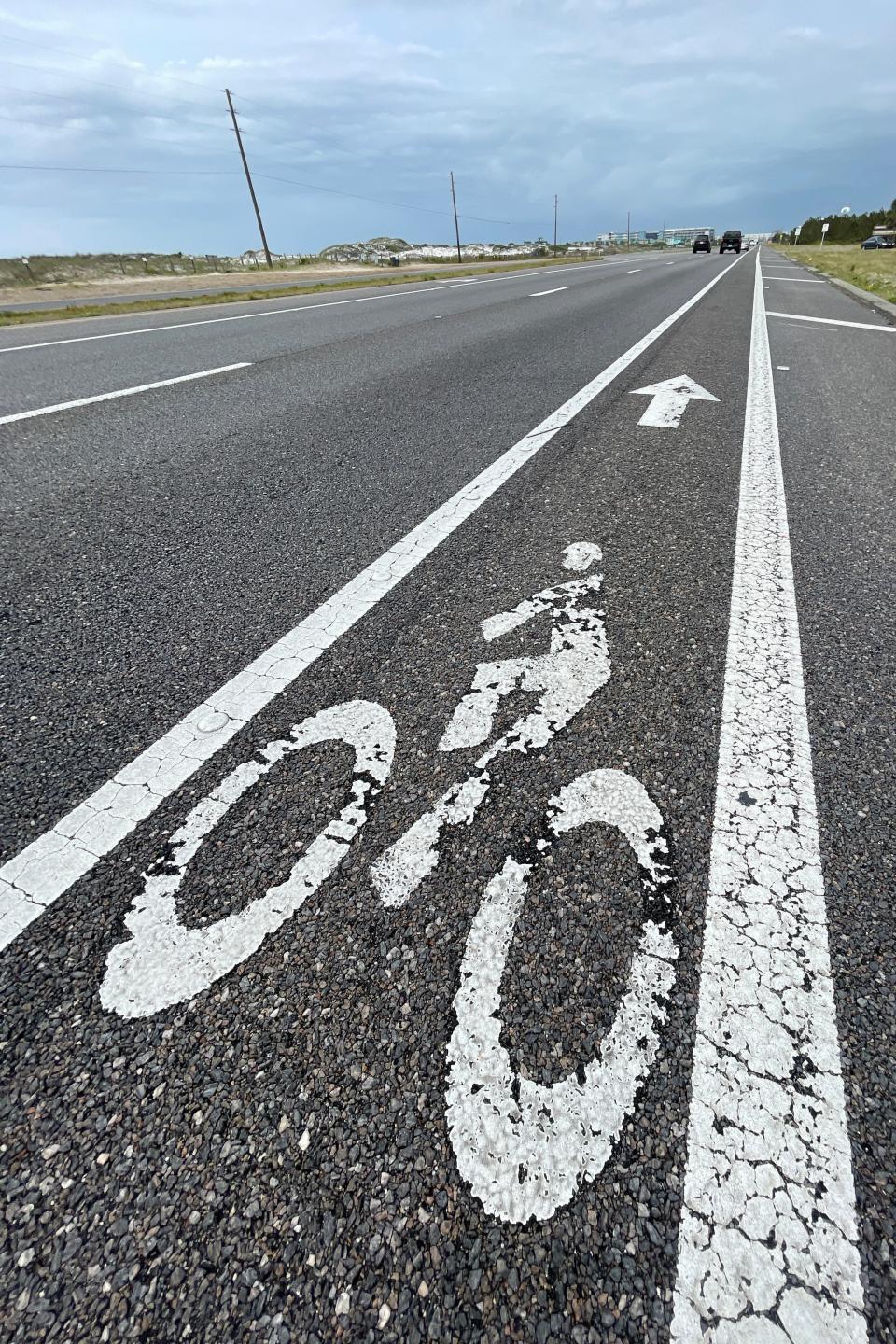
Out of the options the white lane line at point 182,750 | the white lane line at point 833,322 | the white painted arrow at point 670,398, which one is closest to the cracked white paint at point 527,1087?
the white lane line at point 182,750

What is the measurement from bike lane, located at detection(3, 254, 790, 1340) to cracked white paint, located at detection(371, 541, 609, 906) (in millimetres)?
18

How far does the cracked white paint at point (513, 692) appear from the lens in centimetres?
146

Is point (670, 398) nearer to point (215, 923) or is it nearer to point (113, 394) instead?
point (113, 394)

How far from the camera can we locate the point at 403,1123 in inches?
40.8

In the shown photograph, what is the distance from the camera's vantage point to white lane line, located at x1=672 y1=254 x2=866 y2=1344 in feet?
2.85

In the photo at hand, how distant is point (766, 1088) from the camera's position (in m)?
1.07

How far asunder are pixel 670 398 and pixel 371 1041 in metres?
5.54

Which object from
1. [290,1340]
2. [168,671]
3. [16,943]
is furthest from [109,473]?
[290,1340]

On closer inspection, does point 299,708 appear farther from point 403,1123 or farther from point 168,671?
point 403,1123

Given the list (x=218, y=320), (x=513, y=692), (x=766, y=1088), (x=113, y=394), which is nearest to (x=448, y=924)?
(x=766, y=1088)

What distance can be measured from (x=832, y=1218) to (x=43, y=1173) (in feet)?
3.85

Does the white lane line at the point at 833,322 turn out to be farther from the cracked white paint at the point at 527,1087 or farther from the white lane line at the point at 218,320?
the cracked white paint at the point at 527,1087

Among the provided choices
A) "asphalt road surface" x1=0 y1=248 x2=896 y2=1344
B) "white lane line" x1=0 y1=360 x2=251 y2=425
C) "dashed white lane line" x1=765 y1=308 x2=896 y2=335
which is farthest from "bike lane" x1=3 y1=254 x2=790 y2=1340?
"dashed white lane line" x1=765 y1=308 x2=896 y2=335

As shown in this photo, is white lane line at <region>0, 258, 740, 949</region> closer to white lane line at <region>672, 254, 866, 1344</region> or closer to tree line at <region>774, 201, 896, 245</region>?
white lane line at <region>672, 254, 866, 1344</region>
